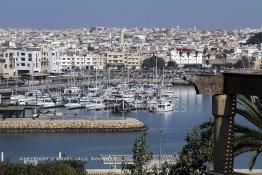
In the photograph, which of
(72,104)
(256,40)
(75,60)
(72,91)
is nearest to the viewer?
(72,104)

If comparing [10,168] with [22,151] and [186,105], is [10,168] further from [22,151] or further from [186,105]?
[186,105]

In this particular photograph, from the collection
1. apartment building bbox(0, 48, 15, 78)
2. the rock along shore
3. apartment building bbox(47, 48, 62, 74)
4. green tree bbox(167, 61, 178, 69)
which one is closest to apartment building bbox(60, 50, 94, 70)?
green tree bbox(167, 61, 178, 69)

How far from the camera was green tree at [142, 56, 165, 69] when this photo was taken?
53.3 metres

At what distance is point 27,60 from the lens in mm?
42281

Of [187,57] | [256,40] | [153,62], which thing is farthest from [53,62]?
[256,40]

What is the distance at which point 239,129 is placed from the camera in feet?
8.54

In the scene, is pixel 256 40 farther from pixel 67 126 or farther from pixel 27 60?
pixel 67 126

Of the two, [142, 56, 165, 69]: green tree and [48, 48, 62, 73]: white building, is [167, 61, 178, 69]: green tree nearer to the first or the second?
[142, 56, 165, 69]: green tree

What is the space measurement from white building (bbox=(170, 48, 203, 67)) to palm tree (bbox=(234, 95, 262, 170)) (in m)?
53.8

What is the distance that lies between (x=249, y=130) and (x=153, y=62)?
50894 millimetres

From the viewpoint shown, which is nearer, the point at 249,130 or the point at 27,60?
the point at 249,130

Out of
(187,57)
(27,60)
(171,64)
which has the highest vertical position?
(27,60)

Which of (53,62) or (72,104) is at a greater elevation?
(53,62)

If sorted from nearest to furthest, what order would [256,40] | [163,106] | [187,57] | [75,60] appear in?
[163,106] → [75,60] → [187,57] → [256,40]
